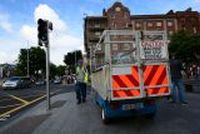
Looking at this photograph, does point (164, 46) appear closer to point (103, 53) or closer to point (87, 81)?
point (103, 53)

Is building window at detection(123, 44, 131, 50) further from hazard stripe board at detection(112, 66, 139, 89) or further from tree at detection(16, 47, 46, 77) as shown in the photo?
tree at detection(16, 47, 46, 77)

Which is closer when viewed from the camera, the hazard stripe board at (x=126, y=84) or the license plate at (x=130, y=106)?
the hazard stripe board at (x=126, y=84)

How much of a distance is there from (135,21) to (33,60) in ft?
91.3

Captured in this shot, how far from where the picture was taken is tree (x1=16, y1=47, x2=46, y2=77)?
9500 centimetres

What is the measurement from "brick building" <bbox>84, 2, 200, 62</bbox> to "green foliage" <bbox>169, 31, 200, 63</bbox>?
33291 millimetres

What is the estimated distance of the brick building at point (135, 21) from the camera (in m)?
103

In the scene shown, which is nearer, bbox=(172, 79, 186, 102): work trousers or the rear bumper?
the rear bumper

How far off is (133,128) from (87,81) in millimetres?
7184

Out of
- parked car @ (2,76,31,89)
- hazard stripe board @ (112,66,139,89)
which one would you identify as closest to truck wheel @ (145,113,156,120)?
hazard stripe board @ (112,66,139,89)

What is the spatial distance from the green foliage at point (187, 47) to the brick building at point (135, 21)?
33291 millimetres

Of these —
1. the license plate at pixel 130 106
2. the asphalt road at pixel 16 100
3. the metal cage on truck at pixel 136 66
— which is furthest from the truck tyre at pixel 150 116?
the asphalt road at pixel 16 100

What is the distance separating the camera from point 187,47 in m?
67.8

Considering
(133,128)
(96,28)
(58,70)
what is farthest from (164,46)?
(58,70)

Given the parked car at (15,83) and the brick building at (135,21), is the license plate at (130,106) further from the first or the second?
the brick building at (135,21)
